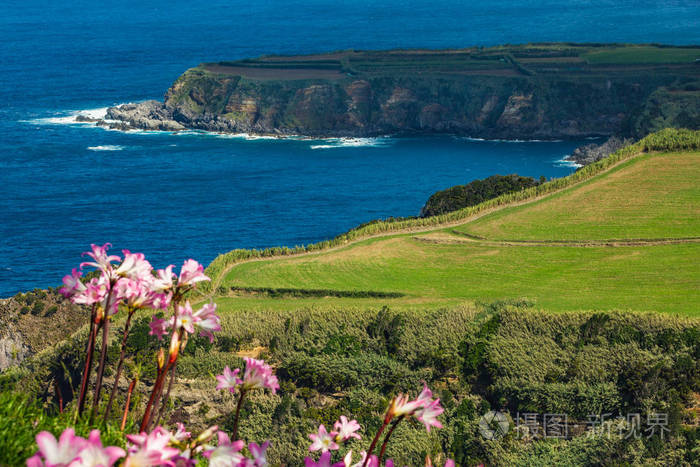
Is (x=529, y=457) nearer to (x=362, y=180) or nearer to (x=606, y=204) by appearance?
(x=606, y=204)

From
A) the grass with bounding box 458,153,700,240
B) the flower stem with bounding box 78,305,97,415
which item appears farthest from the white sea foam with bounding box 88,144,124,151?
the flower stem with bounding box 78,305,97,415

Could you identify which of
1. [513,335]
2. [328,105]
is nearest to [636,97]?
[328,105]

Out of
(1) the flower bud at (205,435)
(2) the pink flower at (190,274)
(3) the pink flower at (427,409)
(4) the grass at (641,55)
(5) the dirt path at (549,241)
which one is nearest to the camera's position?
(1) the flower bud at (205,435)

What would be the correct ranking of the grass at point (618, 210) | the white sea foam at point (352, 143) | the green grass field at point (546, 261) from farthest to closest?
the white sea foam at point (352, 143) → the grass at point (618, 210) → the green grass field at point (546, 261)

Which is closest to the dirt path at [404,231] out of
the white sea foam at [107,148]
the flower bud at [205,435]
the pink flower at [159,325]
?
the pink flower at [159,325]

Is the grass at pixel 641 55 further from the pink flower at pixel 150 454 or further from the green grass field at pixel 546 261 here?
the pink flower at pixel 150 454

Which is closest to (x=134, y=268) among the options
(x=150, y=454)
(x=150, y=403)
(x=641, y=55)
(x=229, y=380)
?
(x=150, y=403)

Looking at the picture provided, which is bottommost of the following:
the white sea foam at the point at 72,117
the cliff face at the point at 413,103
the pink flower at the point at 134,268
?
the white sea foam at the point at 72,117
